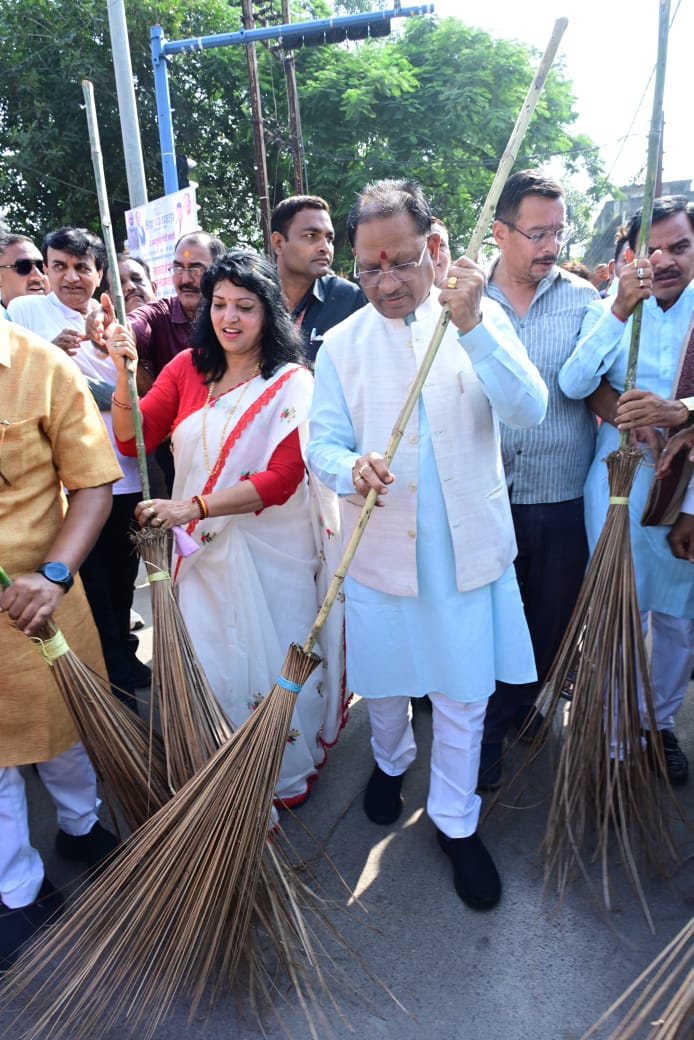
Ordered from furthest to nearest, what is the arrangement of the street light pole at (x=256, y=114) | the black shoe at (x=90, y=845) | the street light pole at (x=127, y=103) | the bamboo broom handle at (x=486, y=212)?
the street light pole at (x=256, y=114), the street light pole at (x=127, y=103), the black shoe at (x=90, y=845), the bamboo broom handle at (x=486, y=212)

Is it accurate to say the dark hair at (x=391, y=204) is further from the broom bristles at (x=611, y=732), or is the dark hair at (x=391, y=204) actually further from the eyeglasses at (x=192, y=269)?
the eyeglasses at (x=192, y=269)

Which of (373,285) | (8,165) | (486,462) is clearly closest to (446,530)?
(486,462)

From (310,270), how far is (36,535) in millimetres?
1710

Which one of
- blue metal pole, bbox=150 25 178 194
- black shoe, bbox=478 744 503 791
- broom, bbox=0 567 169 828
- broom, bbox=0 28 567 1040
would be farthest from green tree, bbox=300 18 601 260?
broom, bbox=0 28 567 1040

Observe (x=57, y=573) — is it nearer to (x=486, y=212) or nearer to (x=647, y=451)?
(x=486, y=212)

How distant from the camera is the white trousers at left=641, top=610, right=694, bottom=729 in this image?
2.42 meters

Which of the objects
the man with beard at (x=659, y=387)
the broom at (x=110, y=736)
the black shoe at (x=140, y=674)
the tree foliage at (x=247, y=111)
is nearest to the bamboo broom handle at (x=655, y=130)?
the man with beard at (x=659, y=387)

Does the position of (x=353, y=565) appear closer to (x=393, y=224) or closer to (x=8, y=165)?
(x=393, y=224)

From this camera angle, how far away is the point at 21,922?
1866 millimetres

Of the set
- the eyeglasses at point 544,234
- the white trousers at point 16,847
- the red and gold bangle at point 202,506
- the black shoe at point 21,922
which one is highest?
the eyeglasses at point 544,234

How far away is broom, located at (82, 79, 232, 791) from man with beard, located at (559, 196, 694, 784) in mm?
1322

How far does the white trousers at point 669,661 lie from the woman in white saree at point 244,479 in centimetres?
116

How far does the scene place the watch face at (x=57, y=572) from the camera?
1710mm

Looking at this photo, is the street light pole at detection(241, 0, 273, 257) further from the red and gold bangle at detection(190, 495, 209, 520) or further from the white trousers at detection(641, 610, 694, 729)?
the white trousers at detection(641, 610, 694, 729)
